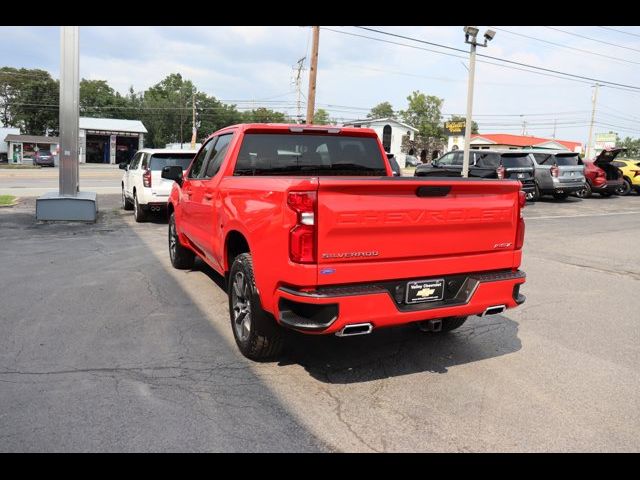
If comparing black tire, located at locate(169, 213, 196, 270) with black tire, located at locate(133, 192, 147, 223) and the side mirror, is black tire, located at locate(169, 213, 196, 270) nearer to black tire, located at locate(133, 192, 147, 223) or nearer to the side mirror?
the side mirror

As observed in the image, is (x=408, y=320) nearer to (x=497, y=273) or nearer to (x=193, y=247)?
(x=497, y=273)

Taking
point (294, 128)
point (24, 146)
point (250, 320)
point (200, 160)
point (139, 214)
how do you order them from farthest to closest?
point (24, 146)
point (139, 214)
point (200, 160)
point (294, 128)
point (250, 320)

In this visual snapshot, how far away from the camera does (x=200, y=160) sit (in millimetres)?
6305

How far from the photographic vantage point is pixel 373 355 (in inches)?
175

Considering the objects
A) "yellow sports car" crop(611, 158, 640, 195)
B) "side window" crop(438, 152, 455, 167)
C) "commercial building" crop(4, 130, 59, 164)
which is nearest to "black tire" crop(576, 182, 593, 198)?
"yellow sports car" crop(611, 158, 640, 195)

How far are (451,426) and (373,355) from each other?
1.25 meters

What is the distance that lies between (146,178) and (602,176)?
58.5 ft

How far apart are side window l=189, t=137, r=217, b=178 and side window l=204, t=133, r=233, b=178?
0.23m

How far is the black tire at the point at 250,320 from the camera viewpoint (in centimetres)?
398

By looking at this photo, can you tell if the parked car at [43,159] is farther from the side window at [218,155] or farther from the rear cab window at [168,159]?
the side window at [218,155]

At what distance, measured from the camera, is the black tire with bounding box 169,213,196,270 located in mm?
7363

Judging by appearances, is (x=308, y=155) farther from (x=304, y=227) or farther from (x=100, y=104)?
(x=100, y=104)

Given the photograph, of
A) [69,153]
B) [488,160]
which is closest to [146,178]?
[69,153]
